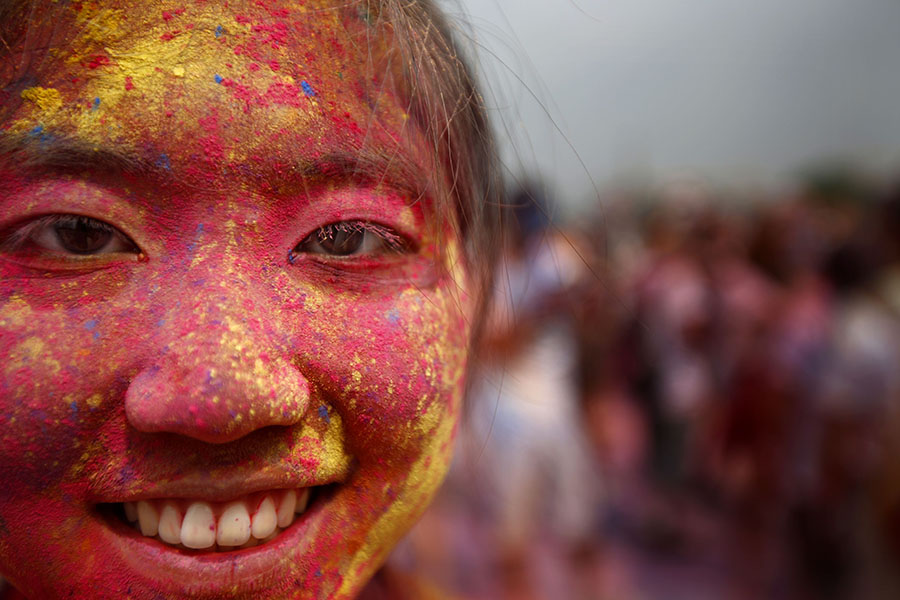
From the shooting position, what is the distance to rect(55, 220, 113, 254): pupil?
2.48 ft

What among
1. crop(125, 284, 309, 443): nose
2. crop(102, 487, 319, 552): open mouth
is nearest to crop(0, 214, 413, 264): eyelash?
crop(125, 284, 309, 443): nose

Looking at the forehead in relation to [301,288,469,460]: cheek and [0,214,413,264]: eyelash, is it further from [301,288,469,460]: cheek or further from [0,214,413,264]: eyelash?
[301,288,469,460]: cheek

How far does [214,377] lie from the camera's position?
698 mm

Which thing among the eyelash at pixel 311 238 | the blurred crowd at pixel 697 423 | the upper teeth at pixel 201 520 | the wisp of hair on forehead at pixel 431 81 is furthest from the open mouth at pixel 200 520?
the blurred crowd at pixel 697 423

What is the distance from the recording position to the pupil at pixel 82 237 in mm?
756

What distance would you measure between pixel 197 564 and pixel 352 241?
0.38m

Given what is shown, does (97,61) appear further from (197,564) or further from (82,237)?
(197,564)

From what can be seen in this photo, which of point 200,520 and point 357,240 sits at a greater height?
point 357,240

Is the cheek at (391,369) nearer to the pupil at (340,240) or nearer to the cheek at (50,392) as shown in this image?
the pupil at (340,240)

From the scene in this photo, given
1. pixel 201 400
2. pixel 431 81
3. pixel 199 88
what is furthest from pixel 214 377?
pixel 431 81

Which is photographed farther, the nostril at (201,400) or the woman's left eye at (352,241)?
the woman's left eye at (352,241)

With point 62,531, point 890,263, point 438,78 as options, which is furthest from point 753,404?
point 62,531

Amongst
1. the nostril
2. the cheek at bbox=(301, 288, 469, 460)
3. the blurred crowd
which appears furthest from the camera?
the blurred crowd

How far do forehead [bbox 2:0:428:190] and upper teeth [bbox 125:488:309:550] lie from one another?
34 centimetres
